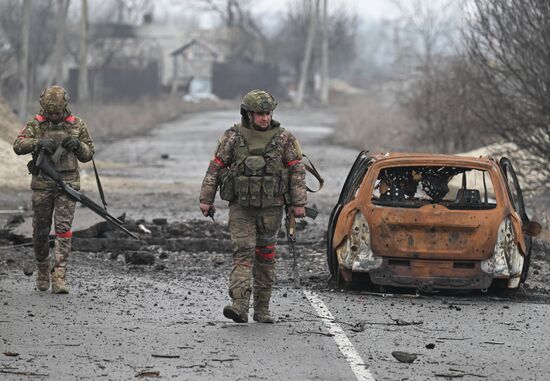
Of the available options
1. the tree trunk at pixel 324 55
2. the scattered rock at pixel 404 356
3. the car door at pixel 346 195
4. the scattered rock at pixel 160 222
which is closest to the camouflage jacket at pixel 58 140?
the car door at pixel 346 195

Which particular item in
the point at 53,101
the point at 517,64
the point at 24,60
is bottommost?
the point at 24,60

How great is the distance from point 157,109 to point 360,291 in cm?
6385

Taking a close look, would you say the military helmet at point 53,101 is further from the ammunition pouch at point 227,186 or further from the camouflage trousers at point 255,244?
the camouflage trousers at point 255,244

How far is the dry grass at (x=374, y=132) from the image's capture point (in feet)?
144

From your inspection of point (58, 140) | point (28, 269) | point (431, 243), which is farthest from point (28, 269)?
point (431, 243)

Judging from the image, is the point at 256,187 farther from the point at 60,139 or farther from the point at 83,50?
the point at 83,50

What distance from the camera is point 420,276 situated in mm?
11711

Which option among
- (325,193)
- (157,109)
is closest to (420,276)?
(325,193)

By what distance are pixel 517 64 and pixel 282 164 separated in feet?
44.8

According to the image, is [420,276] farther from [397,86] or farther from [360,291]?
[397,86]

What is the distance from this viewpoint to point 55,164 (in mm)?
11531

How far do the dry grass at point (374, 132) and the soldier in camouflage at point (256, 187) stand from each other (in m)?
31.0

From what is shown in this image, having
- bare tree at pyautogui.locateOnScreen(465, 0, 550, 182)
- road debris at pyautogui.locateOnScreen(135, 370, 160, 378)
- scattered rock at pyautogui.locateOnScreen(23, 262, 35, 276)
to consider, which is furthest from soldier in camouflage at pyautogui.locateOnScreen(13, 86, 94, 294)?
bare tree at pyautogui.locateOnScreen(465, 0, 550, 182)

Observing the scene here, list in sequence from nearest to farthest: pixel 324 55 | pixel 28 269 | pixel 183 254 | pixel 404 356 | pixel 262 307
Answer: pixel 404 356
pixel 262 307
pixel 28 269
pixel 183 254
pixel 324 55
